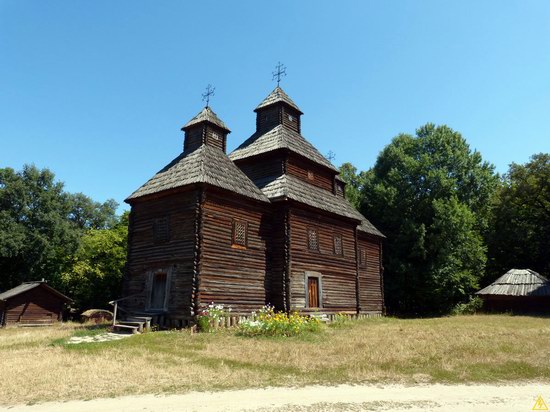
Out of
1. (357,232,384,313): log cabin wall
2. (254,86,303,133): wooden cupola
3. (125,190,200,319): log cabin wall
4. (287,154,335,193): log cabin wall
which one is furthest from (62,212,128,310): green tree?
(357,232,384,313): log cabin wall

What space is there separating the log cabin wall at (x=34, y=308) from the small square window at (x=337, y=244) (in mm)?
24387

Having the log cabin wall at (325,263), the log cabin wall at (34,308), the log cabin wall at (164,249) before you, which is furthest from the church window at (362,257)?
the log cabin wall at (34,308)

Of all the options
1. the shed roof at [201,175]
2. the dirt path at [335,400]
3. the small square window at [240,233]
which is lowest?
the dirt path at [335,400]

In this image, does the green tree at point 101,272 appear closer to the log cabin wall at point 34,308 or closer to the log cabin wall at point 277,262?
the log cabin wall at point 34,308

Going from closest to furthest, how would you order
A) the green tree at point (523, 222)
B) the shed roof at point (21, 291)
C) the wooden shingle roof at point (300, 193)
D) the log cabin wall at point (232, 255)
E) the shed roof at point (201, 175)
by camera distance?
the log cabin wall at point (232, 255), the shed roof at point (201, 175), the wooden shingle roof at point (300, 193), the shed roof at point (21, 291), the green tree at point (523, 222)

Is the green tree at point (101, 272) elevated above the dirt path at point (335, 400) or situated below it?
above

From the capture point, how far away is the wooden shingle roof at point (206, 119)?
23.6 m

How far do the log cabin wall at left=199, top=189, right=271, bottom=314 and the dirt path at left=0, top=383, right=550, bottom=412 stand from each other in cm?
1027

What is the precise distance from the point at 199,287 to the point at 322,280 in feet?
27.2

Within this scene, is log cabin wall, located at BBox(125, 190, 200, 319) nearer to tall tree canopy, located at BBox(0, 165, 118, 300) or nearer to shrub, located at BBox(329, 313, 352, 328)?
shrub, located at BBox(329, 313, 352, 328)

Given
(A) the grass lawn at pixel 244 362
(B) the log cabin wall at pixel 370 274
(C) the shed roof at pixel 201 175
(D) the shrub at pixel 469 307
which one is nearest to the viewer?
(A) the grass lawn at pixel 244 362

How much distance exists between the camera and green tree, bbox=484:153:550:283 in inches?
1639

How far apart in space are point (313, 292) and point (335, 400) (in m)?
15.2

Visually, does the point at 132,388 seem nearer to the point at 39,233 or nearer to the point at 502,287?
the point at 502,287
